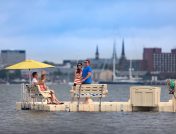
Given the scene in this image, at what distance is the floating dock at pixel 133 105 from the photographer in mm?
31734

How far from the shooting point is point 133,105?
107 ft

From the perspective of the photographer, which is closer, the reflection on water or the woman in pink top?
the reflection on water

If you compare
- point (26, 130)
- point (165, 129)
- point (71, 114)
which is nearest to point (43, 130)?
point (26, 130)

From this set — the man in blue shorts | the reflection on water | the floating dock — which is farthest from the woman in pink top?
the reflection on water

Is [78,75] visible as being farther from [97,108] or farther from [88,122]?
[88,122]

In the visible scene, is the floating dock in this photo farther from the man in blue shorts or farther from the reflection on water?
the man in blue shorts

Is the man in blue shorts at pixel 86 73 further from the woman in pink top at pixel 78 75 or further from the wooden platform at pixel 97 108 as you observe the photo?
the wooden platform at pixel 97 108

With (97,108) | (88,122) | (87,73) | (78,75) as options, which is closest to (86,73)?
(87,73)

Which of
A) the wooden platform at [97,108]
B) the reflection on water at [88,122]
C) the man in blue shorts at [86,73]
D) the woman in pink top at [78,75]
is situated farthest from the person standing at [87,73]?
the reflection on water at [88,122]

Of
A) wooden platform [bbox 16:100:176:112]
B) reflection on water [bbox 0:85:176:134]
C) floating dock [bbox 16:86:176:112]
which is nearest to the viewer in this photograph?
reflection on water [bbox 0:85:176:134]

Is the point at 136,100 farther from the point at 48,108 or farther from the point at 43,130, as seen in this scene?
the point at 43,130

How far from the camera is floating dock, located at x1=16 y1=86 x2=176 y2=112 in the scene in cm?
3173

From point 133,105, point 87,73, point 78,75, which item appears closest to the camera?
point 133,105

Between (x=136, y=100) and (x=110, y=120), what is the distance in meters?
4.28
